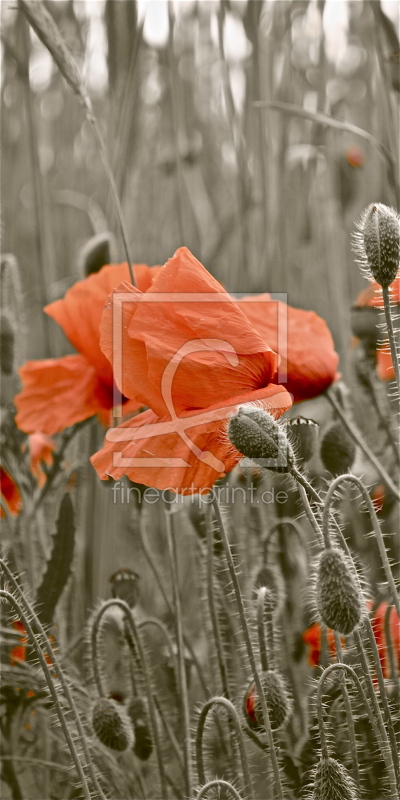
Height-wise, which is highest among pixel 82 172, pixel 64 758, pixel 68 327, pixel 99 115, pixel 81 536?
pixel 99 115

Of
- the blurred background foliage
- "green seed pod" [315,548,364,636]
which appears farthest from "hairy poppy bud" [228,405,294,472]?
the blurred background foliage

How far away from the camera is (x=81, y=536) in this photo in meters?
0.92

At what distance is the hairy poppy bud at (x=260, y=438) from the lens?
0.47 metres

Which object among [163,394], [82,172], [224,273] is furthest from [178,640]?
[82,172]

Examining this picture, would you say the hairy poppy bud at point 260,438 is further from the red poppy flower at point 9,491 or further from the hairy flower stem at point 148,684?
the red poppy flower at point 9,491

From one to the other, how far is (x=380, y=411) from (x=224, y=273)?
0.73 meters

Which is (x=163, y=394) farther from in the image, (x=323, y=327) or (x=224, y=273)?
(x=224, y=273)

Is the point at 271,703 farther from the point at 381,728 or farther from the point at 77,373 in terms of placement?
the point at 77,373

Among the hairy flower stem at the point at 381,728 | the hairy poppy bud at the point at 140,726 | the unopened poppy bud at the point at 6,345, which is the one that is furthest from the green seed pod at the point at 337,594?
the unopened poppy bud at the point at 6,345

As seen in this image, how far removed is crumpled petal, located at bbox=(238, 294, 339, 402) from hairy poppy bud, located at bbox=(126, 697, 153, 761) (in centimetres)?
32

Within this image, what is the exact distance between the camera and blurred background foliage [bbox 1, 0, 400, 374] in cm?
98

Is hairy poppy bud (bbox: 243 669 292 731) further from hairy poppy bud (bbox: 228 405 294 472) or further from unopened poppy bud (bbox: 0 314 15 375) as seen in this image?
unopened poppy bud (bbox: 0 314 15 375)

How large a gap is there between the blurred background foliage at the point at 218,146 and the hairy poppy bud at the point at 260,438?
42cm

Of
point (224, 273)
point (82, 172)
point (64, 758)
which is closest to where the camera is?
point (64, 758)
